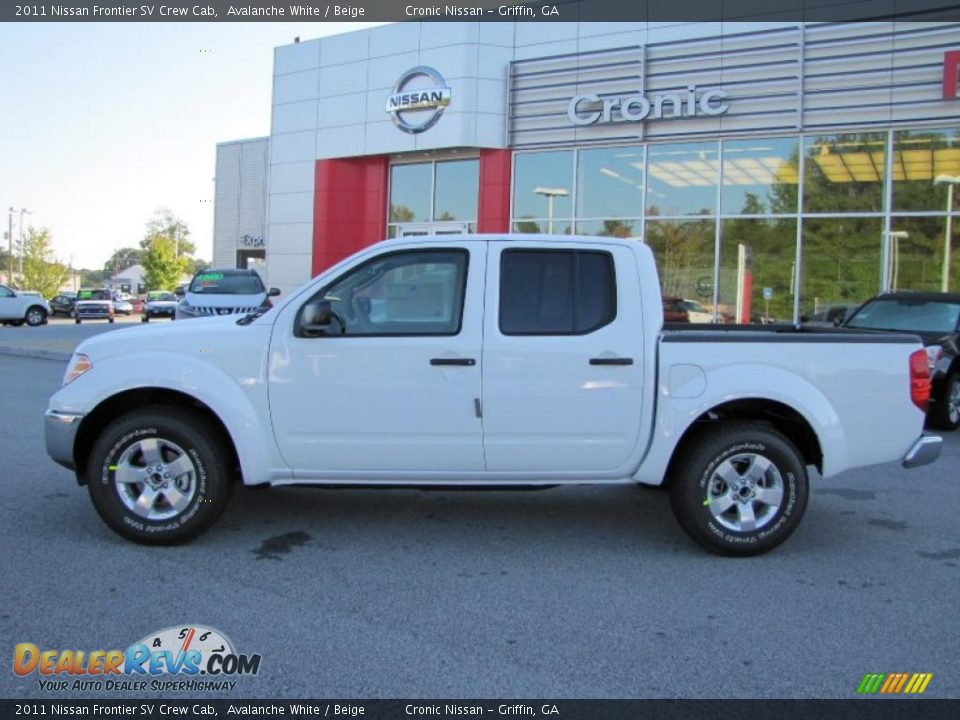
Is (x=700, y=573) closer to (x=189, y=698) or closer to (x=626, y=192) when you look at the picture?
(x=189, y=698)

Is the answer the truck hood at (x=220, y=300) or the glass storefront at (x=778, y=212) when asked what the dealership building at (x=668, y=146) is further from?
the truck hood at (x=220, y=300)

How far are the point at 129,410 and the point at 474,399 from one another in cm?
209

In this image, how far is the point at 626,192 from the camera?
17.9m

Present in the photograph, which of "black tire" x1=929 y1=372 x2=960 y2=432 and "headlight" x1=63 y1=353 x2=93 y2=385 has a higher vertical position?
"headlight" x1=63 y1=353 x2=93 y2=385

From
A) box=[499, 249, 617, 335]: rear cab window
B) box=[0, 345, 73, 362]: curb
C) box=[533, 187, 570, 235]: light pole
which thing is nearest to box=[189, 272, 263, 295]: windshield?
box=[0, 345, 73, 362]: curb

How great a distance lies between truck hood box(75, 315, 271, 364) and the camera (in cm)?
502

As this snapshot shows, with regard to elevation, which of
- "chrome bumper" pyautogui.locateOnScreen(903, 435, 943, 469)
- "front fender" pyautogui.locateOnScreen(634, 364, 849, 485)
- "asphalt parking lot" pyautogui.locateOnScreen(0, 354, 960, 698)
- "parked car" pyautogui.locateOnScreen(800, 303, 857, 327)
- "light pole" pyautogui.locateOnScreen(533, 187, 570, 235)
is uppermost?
"light pole" pyautogui.locateOnScreen(533, 187, 570, 235)

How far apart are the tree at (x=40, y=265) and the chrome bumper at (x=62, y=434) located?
6776 cm

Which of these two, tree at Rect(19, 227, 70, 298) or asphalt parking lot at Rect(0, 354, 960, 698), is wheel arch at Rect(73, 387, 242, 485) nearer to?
asphalt parking lot at Rect(0, 354, 960, 698)

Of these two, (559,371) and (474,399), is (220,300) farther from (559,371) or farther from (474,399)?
(559,371)

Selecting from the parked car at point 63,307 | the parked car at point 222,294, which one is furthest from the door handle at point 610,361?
the parked car at point 63,307

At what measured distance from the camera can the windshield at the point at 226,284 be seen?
1744 cm

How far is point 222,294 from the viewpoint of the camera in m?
17.2

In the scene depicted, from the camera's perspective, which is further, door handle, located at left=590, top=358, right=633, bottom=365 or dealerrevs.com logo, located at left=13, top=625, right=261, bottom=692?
door handle, located at left=590, top=358, right=633, bottom=365
